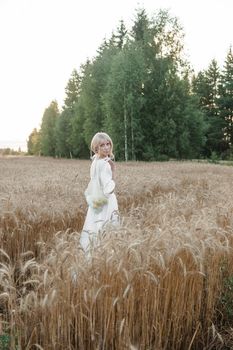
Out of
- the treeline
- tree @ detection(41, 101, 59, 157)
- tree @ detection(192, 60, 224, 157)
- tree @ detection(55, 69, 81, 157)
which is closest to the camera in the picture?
the treeline

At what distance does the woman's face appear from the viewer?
222 inches

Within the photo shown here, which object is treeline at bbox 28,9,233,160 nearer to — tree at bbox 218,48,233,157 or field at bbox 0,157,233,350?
tree at bbox 218,48,233,157

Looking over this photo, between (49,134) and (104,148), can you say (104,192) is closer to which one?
(104,148)

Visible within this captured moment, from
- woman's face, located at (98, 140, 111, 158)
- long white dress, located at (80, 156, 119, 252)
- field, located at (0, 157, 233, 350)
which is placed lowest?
field, located at (0, 157, 233, 350)

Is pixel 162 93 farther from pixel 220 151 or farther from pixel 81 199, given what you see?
pixel 81 199

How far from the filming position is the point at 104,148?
222 inches

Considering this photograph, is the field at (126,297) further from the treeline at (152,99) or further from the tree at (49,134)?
the tree at (49,134)

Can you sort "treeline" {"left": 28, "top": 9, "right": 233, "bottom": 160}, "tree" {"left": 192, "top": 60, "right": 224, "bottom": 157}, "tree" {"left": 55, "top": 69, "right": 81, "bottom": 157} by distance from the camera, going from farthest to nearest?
"tree" {"left": 55, "top": 69, "right": 81, "bottom": 157}, "tree" {"left": 192, "top": 60, "right": 224, "bottom": 157}, "treeline" {"left": 28, "top": 9, "right": 233, "bottom": 160}

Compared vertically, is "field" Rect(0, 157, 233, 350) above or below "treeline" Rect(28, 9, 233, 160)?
below

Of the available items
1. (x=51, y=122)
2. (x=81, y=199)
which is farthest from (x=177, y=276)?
(x=51, y=122)

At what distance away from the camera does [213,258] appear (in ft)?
12.9

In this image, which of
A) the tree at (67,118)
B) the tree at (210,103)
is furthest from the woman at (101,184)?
the tree at (67,118)

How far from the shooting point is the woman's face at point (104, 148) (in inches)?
222

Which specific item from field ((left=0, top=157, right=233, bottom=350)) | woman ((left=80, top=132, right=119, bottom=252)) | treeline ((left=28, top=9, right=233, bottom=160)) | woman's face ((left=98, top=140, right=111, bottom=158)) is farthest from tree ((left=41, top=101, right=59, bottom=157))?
field ((left=0, top=157, right=233, bottom=350))
